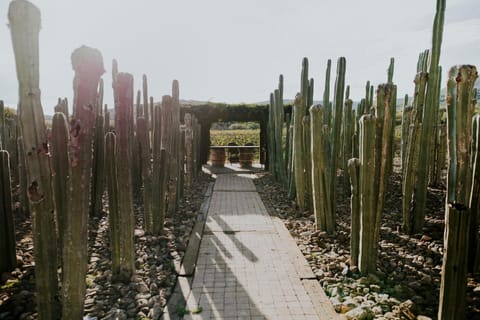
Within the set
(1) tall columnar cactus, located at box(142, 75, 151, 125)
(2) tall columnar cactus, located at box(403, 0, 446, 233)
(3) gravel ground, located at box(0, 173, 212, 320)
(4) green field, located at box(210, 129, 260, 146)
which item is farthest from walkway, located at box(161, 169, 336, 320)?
(4) green field, located at box(210, 129, 260, 146)

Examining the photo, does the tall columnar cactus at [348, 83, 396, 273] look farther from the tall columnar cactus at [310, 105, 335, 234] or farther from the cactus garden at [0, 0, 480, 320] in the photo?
the tall columnar cactus at [310, 105, 335, 234]

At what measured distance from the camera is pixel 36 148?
225 cm

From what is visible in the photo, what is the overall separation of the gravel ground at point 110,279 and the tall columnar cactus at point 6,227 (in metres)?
0.12

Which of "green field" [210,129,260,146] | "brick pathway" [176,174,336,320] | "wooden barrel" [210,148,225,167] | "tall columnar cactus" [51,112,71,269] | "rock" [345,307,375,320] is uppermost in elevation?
"tall columnar cactus" [51,112,71,269]

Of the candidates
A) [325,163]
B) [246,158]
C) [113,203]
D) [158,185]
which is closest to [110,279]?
[113,203]

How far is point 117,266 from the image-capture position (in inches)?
138

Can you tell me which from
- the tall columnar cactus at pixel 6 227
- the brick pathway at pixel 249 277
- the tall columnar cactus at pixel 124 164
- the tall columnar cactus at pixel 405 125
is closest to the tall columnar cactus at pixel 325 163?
the brick pathway at pixel 249 277

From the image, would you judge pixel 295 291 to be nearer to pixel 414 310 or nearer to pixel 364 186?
pixel 414 310

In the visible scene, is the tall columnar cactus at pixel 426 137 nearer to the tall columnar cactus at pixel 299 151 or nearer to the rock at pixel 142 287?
the tall columnar cactus at pixel 299 151

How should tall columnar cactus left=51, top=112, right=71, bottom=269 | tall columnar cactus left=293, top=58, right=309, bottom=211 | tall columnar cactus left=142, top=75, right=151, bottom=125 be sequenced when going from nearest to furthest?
1. tall columnar cactus left=51, top=112, right=71, bottom=269
2. tall columnar cactus left=293, top=58, right=309, bottom=211
3. tall columnar cactus left=142, top=75, right=151, bottom=125

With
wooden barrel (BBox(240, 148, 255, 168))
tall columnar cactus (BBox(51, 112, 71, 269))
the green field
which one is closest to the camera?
tall columnar cactus (BBox(51, 112, 71, 269))

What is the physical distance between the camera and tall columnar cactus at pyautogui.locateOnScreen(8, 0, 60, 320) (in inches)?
81.7

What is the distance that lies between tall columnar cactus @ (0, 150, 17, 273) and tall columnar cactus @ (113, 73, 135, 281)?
115 cm

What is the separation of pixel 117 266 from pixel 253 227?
252 centimetres
